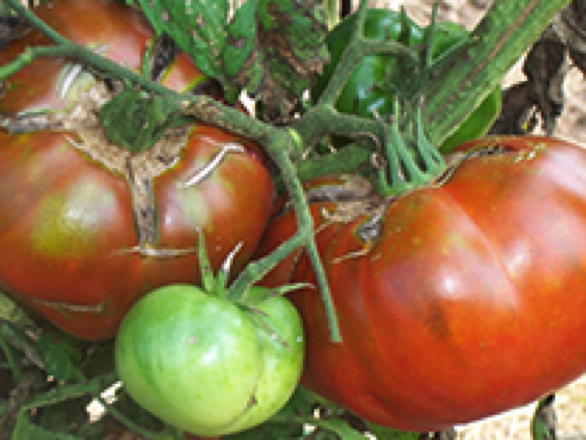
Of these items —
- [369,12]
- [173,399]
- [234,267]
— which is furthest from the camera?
[369,12]

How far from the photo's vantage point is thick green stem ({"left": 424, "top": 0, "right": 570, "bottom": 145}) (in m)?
0.53

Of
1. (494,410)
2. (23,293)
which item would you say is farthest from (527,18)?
(23,293)

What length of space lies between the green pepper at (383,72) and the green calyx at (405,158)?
12cm

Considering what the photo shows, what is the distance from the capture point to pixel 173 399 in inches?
15.6

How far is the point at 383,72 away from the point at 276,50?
0.14 metres

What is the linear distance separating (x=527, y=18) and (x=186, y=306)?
14.8 inches

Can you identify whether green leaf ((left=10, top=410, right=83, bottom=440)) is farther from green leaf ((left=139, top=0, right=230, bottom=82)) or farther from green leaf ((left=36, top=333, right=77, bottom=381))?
green leaf ((left=139, top=0, right=230, bottom=82))

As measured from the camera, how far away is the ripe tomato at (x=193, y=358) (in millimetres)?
393

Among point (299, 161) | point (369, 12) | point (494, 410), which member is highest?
point (369, 12)

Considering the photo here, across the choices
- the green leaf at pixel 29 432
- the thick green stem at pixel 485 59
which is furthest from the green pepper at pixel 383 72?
the green leaf at pixel 29 432

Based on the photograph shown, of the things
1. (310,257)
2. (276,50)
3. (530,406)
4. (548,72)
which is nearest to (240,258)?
(310,257)

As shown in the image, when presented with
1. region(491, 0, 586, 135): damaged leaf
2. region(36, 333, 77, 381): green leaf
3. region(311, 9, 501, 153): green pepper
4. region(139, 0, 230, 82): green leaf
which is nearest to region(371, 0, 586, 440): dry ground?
region(491, 0, 586, 135): damaged leaf

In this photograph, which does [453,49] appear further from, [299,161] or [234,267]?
[234,267]

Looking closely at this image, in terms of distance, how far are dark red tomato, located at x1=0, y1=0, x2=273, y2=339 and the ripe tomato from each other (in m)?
0.04
